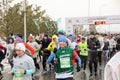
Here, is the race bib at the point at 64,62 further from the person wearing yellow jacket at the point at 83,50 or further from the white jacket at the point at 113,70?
the person wearing yellow jacket at the point at 83,50

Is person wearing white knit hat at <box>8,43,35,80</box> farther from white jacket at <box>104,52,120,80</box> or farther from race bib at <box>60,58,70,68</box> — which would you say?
white jacket at <box>104,52,120,80</box>

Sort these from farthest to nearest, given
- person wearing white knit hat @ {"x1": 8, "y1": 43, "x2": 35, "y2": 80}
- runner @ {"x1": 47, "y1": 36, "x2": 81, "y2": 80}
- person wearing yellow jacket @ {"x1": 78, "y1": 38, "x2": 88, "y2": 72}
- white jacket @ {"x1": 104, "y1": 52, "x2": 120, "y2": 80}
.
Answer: person wearing yellow jacket @ {"x1": 78, "y1": 38, "x2": 88, "y2": 72} → runner @ {"x1": 47, "y1": 36, "x2": 81, "y2": 80} → person wearing white knit hat @ {"x1": 8, "y1": 43, "x2": 35, "y2": 80} → white jacket @ {"x1": 104, "y1": 52, "x2": 120, "y2": 80}

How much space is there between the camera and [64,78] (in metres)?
7.63

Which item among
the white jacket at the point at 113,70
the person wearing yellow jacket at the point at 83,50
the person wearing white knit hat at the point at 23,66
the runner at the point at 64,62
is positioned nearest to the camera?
the white jacket at the point at 113,70

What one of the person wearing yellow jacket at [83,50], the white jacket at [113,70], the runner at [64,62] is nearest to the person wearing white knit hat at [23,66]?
the runner at [64,62]

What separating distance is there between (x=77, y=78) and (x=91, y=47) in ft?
4.31

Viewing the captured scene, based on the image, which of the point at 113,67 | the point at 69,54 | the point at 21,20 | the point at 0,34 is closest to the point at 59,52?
the point at 69,54

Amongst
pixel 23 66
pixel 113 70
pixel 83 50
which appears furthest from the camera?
pixel 83 50

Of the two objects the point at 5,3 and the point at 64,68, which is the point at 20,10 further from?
the point at 64,68

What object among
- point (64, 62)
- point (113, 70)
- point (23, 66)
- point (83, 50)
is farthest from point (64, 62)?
point (83, 50)

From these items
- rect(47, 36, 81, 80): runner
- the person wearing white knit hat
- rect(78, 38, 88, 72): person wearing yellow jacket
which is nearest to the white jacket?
the person wearing white knit hat

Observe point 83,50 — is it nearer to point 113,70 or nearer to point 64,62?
point 64,62

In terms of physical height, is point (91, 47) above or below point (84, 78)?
above

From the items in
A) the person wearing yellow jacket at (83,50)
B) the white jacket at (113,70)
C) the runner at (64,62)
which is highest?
the white jacket at (113,70)
